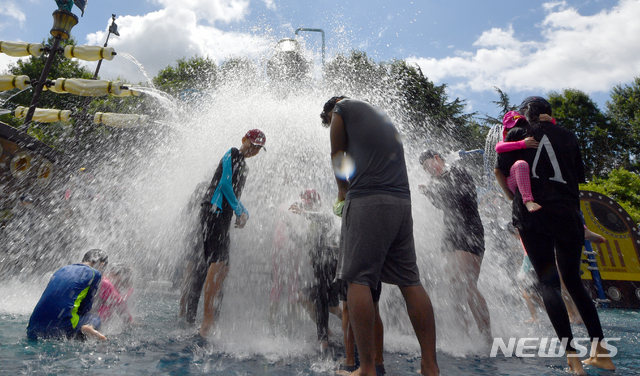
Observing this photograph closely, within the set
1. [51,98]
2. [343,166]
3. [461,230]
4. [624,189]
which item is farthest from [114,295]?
[51,98]

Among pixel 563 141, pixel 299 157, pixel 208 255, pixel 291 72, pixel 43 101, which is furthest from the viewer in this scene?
pixel 43 101

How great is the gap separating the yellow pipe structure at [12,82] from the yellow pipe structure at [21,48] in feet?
3.27

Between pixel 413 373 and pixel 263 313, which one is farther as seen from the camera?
pixel 263 313

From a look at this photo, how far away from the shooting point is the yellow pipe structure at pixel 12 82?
10703 millimetres

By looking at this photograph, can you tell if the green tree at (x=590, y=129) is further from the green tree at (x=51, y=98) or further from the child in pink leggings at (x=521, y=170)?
the green tree at (x=51, y=98)

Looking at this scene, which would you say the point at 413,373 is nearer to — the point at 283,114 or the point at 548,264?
the point at 548,264

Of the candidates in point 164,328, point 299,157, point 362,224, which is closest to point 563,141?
point 362,224

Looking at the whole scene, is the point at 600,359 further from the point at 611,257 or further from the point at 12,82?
the point at 12,82

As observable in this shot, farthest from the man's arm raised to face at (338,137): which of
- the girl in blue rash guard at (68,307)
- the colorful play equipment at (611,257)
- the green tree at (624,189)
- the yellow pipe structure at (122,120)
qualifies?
the green tree at (624,189)

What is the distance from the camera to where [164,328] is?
345 cm

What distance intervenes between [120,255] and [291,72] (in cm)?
1172

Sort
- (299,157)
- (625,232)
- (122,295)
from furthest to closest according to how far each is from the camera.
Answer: (625,232), (299,157), (122,295)

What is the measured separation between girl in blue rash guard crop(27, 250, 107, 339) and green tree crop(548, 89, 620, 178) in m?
33.1

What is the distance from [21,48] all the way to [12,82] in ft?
4.68
